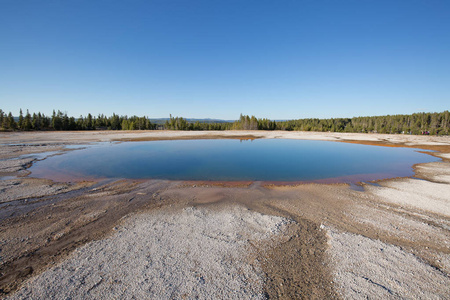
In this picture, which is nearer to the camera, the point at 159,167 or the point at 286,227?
the point at 286,227

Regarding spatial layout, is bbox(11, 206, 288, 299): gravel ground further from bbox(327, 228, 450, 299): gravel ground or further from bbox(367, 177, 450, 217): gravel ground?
bbox(367, 177, 450, 217): gravel ground

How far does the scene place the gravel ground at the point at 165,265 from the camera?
14.3 ft

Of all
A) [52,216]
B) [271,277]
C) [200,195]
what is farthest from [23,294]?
[200,195]

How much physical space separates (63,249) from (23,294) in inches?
63.9

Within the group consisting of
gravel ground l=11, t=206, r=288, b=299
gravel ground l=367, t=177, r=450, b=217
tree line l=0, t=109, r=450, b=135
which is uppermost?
tree line l=0, t=109, r=450, b=135

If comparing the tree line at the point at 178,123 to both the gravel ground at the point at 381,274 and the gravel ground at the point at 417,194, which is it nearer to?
the gravel ground at the point at 417,194

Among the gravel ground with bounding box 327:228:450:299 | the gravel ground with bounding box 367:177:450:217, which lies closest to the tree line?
the gravel ground with bounding box 367:177:450:217

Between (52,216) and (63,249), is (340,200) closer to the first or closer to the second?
(63,249)

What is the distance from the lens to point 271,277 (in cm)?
488

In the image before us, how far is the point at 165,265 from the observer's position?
16.9 ft

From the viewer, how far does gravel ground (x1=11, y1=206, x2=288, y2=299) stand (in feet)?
14.3

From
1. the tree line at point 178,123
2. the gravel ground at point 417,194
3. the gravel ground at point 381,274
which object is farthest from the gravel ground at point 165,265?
the tree line at point 178,123

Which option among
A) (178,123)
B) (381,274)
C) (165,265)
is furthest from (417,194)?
(178,123)

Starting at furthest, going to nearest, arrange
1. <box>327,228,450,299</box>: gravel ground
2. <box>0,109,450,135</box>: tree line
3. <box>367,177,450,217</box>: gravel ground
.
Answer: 1. <box>0,109,450,135</box>: tree line
2. <box>367,177,450,217</box>: gravel ground
3. <box>327,228,450,299</box>: gravel ground
